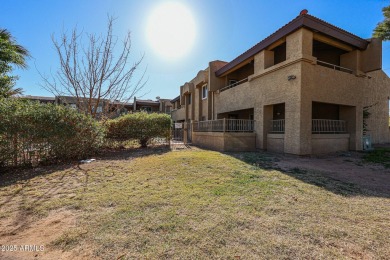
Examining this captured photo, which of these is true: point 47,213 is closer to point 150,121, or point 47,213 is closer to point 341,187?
point 341,187

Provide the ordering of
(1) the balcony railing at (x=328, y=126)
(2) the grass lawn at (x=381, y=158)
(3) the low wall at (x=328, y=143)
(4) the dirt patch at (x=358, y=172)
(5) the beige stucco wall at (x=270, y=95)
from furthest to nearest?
(1) the balcony railing at (x=328, y=126) < (3) the low wall at (x=328, y=143) < (5) the beige stucco wall at (x=270, y=95) < (2) the grass lawn at (x=381, y=158) < (4) the dirt patch at (x=358, y=172)

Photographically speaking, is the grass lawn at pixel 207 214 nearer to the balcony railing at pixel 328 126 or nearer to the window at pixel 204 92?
the balcony railing at pixel 328 126

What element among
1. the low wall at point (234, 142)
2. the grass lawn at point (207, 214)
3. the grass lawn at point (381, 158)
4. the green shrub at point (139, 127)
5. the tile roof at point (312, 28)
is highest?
the tile roof at point (312, 28)

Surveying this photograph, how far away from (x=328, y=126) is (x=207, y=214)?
1132 cm

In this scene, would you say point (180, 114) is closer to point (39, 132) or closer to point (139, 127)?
point (139, 127)

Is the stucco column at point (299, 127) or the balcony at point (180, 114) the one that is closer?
the stucco column at point (299, 127)

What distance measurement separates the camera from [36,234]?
Answer: 2977 millimetres

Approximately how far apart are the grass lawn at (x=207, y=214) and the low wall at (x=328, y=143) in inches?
191

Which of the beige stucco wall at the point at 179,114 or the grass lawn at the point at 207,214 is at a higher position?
the beige stucco wall at the point at 179,114

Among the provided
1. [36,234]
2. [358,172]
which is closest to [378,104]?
[358,172]

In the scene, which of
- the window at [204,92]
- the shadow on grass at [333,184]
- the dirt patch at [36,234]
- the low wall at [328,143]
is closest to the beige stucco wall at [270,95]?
the low wall at [328,143]

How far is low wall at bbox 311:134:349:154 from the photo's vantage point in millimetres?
10453

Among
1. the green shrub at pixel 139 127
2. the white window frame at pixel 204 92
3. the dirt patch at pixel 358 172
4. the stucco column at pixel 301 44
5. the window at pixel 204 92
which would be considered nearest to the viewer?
the dirt patch at pixel 358 172

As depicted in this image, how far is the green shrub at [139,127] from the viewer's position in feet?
39.6
